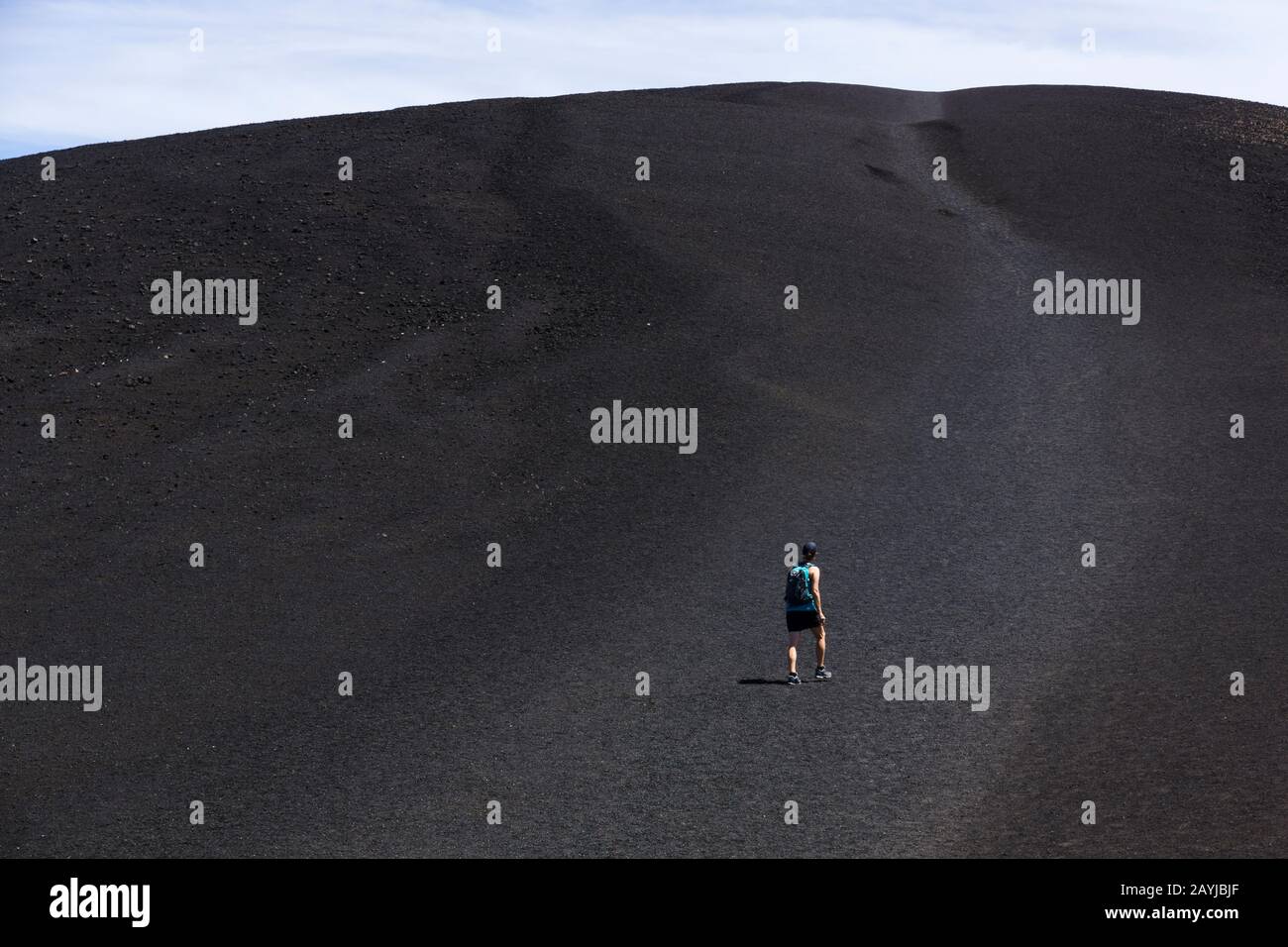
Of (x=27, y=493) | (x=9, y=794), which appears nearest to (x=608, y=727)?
(x=9, y=794)

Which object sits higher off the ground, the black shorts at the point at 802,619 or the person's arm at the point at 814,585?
the person's arm at the point at 814,585

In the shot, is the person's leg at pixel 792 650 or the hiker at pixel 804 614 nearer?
the person's leg at pixel 792 650

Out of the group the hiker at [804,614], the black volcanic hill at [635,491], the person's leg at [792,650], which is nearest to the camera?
the black volcanic hill at [635,491]

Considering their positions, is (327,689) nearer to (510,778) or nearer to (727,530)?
(510,778)

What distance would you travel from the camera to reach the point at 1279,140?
44781 millimetres

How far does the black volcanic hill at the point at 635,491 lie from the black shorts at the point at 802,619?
778 mm

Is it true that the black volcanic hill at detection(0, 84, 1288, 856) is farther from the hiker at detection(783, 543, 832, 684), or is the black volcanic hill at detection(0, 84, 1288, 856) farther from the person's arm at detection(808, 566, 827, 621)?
the person's arm at detection(808, 566, 827, 621)

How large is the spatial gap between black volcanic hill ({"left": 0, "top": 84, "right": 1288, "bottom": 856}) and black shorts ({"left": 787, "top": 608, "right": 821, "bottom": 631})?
78cm

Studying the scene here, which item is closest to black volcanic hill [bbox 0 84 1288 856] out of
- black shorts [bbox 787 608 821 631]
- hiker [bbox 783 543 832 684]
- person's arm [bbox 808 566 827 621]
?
hiker [bbox 783 543 832 684]

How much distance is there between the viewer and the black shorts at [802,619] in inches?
615

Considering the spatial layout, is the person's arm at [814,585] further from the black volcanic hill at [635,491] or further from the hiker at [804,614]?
the black volcanic hill at [635,491]

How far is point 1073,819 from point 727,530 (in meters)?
9.36

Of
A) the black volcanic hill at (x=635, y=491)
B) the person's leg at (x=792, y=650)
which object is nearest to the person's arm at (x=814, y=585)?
the person's leg at (x=792, y=650)

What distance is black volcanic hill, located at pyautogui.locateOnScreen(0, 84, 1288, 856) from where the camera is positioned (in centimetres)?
1315
